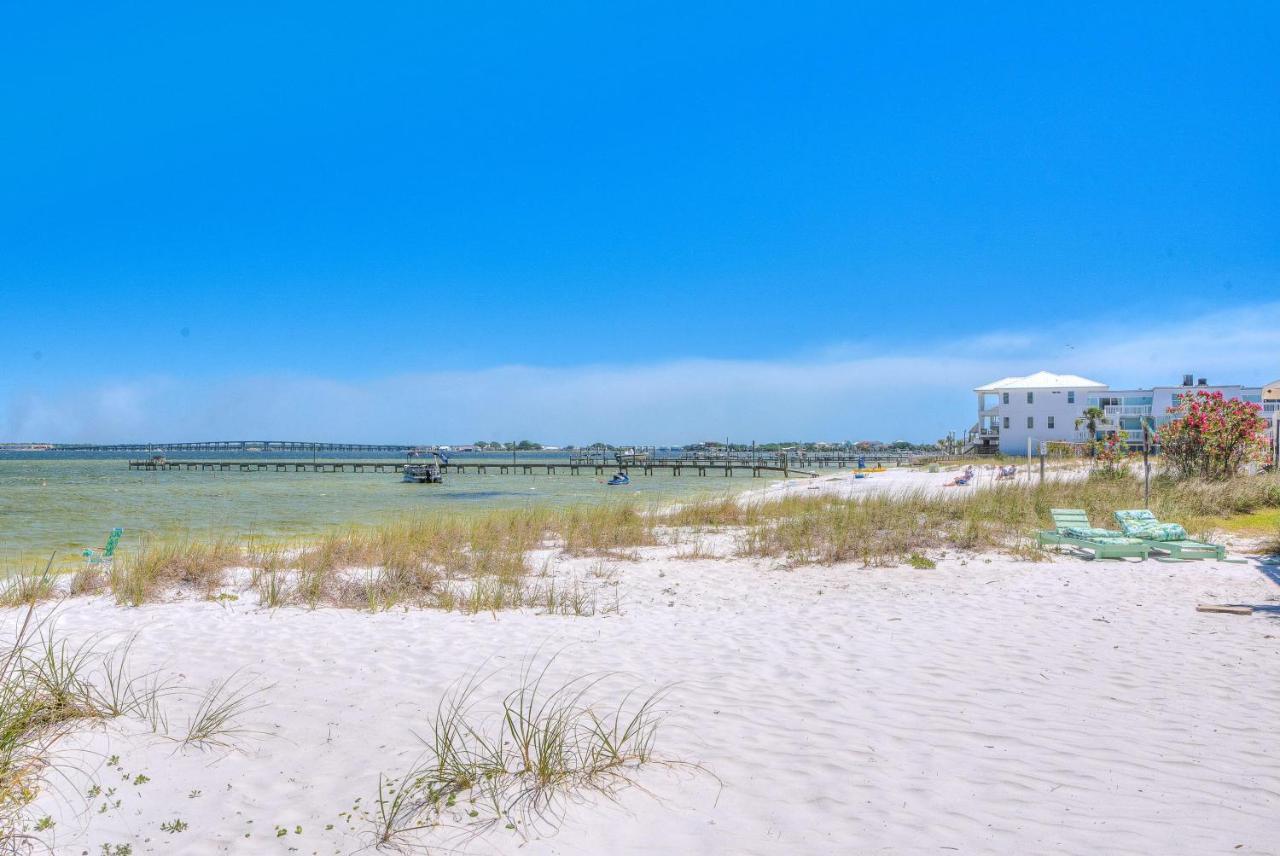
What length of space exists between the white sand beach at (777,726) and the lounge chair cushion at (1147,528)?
301 centimetres

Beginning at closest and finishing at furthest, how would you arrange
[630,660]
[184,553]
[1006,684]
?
[1006,684] → [630,660] → [184,553]

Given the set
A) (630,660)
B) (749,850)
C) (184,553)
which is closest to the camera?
(749,850)

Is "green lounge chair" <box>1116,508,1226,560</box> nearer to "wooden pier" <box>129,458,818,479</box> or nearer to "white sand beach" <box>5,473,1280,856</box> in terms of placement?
"white sand beach" <box>5,473,1280,856</box>

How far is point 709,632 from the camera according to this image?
7.02m

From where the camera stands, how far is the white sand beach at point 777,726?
3.31 meters

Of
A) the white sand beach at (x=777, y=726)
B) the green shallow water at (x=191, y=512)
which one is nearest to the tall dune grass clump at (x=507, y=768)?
the white sand beach at (x=777, y=726)

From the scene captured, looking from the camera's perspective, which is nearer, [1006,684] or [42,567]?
[1006,684]

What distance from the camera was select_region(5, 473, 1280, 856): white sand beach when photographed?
331 centimetres

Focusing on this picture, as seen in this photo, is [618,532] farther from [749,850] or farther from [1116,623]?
[749,850]

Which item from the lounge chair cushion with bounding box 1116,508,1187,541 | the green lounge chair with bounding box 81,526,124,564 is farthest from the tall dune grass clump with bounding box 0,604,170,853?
the lounge chair cushion with bounding box 1116,508,1187,541

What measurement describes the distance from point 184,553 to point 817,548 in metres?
9.01

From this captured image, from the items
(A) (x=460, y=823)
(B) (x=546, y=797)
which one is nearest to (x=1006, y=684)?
(B) (x=546, y=797)

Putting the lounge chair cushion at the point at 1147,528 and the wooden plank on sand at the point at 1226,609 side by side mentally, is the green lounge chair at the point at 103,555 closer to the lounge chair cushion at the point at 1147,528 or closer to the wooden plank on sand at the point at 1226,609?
the wooden plank on sand at the point at 1226,609

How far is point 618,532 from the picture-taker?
13.5 meters
